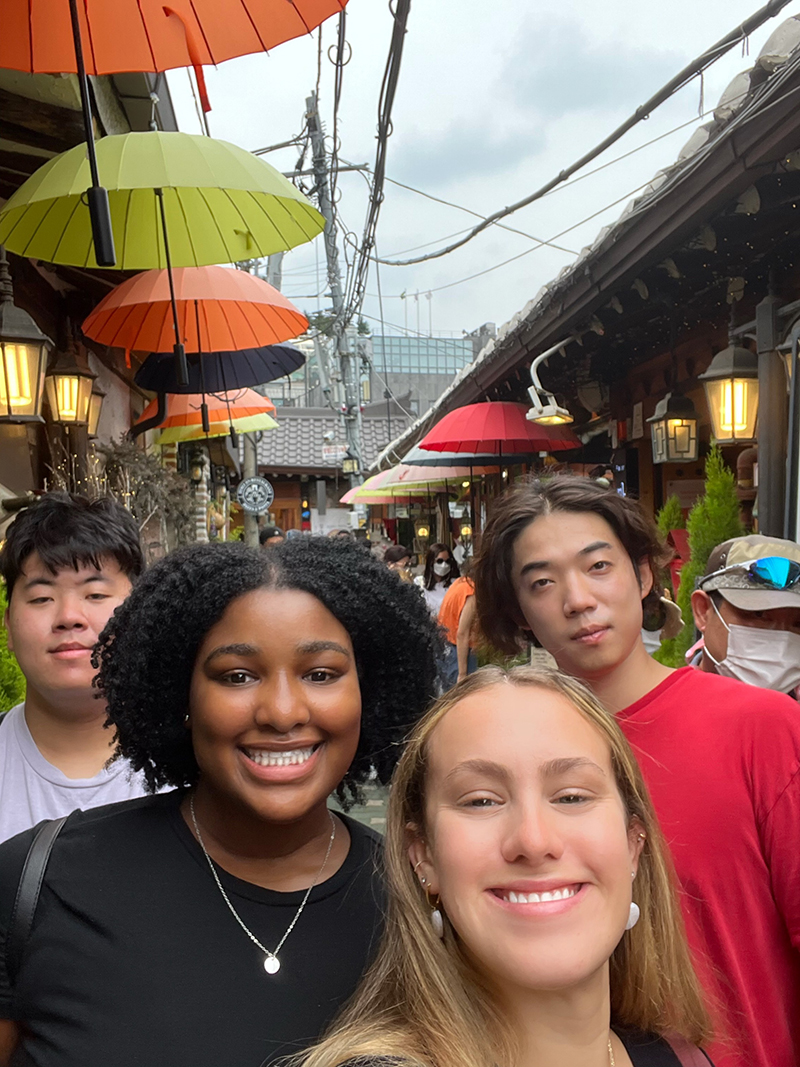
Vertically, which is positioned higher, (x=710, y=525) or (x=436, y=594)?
(x=710, y=525)

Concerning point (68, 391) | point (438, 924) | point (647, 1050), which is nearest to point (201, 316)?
point (68, 391)

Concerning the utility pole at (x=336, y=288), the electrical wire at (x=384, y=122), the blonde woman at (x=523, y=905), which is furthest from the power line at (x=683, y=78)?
the utility pole at (x=336, y=288)

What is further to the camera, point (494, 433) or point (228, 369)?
point (494, 433)

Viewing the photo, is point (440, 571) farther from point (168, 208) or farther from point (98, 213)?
point (98, 213)

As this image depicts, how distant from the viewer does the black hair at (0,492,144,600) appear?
2.31 metres

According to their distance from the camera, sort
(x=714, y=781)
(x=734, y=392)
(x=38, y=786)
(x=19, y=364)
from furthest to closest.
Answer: (x=734, y=392), (x=19, y=364), (x=38, y=786), (x=714, y=781)

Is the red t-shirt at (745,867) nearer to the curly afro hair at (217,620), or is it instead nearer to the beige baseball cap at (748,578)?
the curly afro hair at (217,620)

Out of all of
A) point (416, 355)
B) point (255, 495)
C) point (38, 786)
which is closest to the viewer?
point (38, 786)

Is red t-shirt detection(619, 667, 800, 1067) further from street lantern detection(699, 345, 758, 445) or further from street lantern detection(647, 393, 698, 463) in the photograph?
street lantern detection(647, 393, 698, 463)

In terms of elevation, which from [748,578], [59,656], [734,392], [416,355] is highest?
[416,355]

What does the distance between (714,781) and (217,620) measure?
1.04 metres

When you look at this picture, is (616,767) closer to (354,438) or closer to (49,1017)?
(49,1017)

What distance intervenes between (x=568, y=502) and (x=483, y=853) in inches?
47.5

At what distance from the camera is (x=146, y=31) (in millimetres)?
2250
